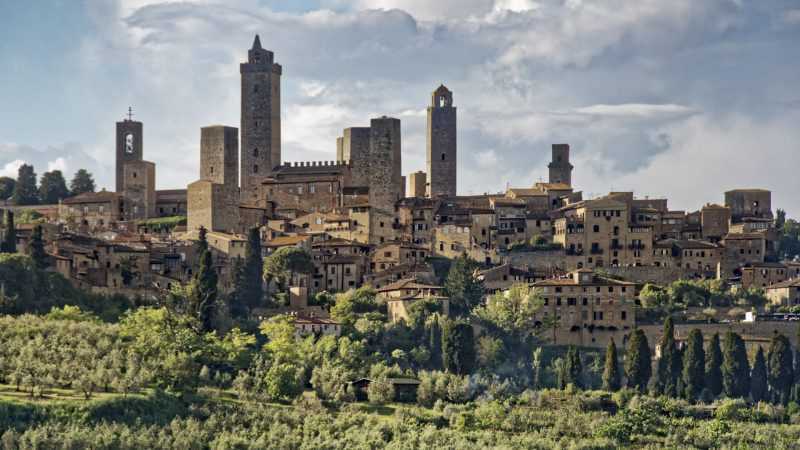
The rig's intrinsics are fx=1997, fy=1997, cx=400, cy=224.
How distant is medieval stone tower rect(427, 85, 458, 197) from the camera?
330 feet

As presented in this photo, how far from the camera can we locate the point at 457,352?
7288 cm

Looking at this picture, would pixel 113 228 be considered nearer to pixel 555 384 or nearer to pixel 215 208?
pixel 215 208

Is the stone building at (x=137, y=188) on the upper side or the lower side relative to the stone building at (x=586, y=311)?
upper

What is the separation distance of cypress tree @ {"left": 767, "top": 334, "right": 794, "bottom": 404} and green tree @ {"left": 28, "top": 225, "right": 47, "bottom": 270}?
2771 cm

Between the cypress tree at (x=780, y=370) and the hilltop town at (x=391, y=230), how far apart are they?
3212mm

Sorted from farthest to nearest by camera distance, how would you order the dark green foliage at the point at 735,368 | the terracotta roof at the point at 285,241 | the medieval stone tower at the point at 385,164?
the medieval stone tower at the point at 385,164 → the terracotta roof at the point at 285,241 → the dark green foliage at the point at 735,368

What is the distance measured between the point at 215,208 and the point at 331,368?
20.8 metres

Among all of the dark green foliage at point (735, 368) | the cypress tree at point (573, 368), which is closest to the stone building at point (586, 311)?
the cypress tree at point (573, 368)

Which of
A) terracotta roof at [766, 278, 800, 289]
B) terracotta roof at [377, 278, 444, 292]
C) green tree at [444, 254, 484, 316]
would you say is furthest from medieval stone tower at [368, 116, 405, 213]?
terracotta roof at [766, 278, 800, 289]

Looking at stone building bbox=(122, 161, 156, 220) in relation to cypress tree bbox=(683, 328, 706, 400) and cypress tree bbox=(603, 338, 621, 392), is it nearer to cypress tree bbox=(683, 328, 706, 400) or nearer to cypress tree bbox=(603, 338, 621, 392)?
cypress tree bbox=(603, 338, 621, 392)

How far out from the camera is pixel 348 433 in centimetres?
6581

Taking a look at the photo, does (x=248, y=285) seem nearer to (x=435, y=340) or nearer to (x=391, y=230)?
(x=435, y=340)

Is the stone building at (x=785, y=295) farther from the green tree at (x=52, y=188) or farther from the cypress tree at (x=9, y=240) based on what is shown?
the green tree at (x=52, y=188)

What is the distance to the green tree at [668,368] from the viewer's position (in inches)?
2852
